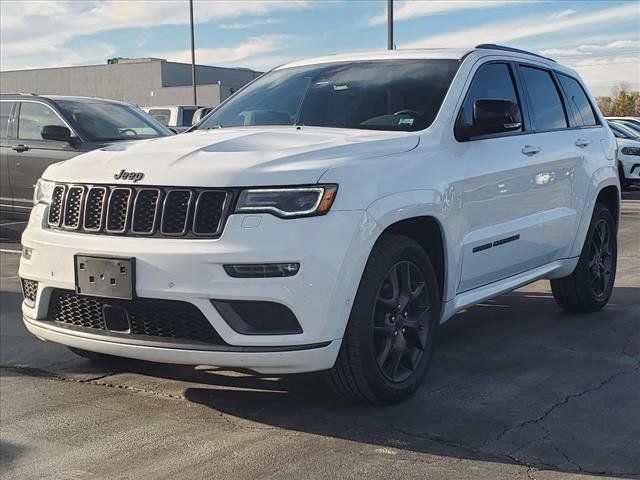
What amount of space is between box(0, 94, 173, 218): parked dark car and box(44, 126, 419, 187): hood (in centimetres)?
552

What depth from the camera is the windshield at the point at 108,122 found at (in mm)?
9688

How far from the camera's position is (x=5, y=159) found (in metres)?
10.2

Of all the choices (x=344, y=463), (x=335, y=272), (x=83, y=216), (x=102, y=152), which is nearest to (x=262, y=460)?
(x=344, y=463)

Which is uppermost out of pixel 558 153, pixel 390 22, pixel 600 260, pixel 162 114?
pixel 390 22

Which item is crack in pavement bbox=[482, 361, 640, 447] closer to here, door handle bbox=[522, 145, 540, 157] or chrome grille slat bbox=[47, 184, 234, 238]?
door handle bbox=[522, 145, 540, 157]

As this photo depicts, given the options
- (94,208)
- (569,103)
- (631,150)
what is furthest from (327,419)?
(631,150)

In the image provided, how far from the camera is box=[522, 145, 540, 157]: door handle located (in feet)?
16.8

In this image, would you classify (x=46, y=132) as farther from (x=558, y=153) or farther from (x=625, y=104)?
(x=625, y=104)

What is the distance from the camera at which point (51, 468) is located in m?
3.47

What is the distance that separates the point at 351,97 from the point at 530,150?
1.21m

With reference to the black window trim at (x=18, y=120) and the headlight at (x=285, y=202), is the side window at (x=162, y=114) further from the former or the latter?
the headlight at (x=285, y=202)

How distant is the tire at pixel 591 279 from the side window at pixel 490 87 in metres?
1.38

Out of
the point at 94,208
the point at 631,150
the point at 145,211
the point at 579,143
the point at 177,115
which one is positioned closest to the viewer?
the point at 145,211

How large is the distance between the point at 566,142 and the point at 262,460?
3.40m
